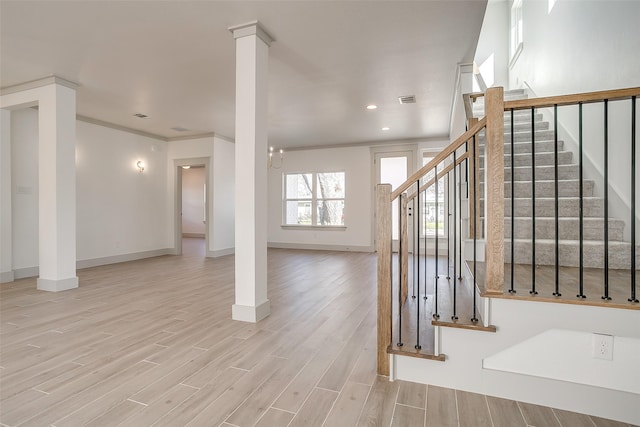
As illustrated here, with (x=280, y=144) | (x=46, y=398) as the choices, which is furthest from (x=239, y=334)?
(x=280, y=144)

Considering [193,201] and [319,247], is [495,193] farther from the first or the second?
[193,201]

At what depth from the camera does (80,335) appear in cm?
271

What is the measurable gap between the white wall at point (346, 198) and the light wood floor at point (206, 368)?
4.07m

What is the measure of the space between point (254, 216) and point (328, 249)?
18.2ft

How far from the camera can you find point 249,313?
9.89ft

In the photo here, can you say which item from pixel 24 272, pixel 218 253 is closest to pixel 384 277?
pixel 24 272

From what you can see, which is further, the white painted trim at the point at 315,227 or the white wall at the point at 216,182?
the white painted trim at the point at 315,227

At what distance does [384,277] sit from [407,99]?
3727 mm

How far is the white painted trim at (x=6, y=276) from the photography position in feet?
15.3

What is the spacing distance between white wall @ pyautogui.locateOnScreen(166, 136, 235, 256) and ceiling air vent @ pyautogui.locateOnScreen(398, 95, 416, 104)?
14.3 feet

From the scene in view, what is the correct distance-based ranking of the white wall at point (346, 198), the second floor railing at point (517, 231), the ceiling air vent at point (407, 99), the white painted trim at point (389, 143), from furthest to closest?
the white wall at point (346, 198) < the white painted trim at point (389, 143) < the ceiling air vent at point (407, 99) < the second floor railing at point (517, 231)

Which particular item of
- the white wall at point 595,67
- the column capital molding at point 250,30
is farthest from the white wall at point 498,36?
the column capital molding at point 250,30

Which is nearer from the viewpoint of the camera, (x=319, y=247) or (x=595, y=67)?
(x=595, y=67)

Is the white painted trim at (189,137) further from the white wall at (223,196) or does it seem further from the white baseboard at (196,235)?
the white baseboard at (196,235)
